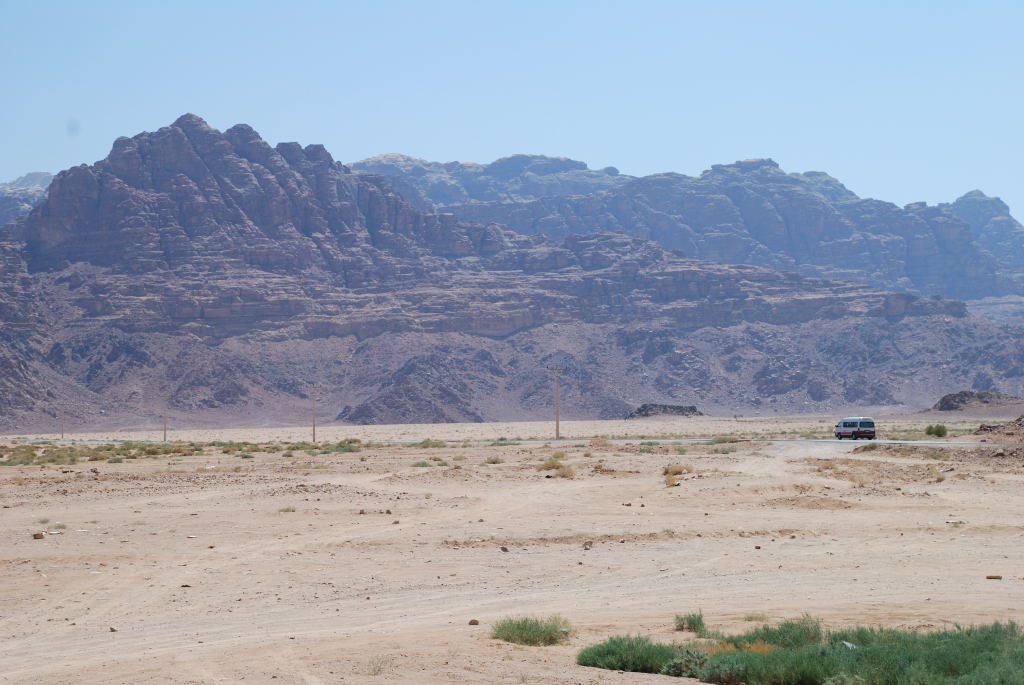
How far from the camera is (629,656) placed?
13.1m

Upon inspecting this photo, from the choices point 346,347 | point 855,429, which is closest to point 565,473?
point 855,429

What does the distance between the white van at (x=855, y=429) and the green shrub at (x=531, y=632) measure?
2384 inches

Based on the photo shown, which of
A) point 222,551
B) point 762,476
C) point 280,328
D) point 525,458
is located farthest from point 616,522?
point 280,328

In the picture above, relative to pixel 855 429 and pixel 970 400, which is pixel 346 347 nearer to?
pixel 970 400

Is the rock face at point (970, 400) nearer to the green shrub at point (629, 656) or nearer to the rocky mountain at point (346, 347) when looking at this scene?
the rocky mountain at point (346, 347)

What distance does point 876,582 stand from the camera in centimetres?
1905

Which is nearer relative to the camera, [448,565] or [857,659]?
[857,659]

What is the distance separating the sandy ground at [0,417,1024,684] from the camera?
1405cm

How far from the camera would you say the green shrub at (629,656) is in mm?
13078

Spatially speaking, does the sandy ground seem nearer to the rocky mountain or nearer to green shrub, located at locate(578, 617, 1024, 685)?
green shrub, located at locate(578, 617, 1024, 685)

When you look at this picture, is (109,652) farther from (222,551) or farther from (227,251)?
(227,251)

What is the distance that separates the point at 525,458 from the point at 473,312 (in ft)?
449

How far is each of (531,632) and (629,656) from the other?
5.85ft

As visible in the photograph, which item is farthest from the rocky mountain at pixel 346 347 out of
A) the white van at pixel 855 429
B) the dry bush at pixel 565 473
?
the dry bush at pixel 565 473
